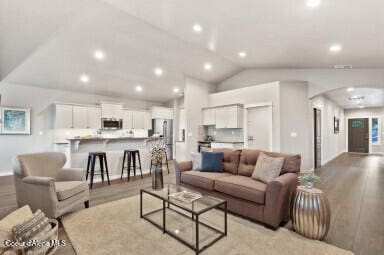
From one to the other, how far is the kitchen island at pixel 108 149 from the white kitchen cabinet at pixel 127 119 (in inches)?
91.8

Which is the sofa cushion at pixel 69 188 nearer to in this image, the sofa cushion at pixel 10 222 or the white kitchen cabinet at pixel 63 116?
the sofa cushion at pixel 10 222

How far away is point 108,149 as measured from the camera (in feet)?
16.2

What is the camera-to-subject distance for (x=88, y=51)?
457 cm

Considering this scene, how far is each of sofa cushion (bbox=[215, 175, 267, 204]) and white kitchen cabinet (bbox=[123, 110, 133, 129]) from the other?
5.60 m

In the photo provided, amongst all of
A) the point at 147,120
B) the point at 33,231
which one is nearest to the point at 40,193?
the point at 33,231

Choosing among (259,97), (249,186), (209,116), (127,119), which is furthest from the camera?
(127,119)

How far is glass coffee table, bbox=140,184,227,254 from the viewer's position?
82.6 inches

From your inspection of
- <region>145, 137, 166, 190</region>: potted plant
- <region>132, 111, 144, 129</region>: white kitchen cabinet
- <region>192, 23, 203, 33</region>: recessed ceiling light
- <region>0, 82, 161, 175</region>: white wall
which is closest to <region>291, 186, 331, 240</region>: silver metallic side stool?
<region>145, 137, 166, 190</region>: potted plant

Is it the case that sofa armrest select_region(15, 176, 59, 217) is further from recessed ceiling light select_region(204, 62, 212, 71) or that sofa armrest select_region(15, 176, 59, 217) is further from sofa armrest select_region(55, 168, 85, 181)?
recessed ceiling light select_region(204, 62, 212, 71)

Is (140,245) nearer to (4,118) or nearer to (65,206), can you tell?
(65,206)

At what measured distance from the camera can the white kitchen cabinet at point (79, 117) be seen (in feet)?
21.0

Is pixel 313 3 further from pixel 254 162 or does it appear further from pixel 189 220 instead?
pixel 189 220

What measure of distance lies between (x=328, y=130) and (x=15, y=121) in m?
11.1

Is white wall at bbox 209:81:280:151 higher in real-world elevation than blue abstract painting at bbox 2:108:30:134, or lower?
higher
